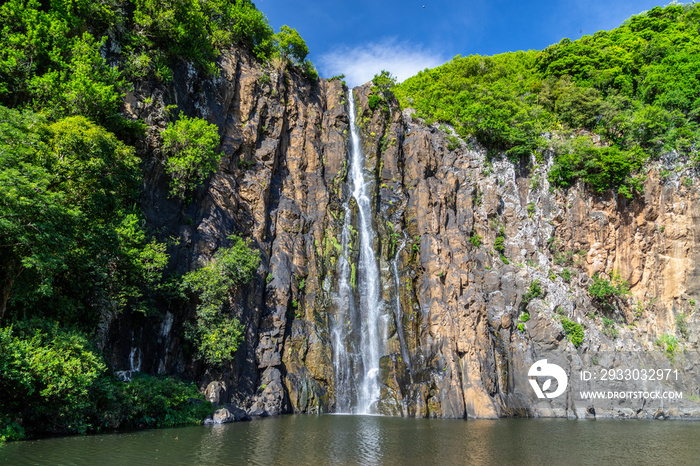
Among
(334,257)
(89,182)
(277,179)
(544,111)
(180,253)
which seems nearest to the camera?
(89,182)

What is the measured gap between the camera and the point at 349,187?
37.9 m

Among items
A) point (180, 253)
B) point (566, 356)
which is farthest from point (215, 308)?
point (566, 356)

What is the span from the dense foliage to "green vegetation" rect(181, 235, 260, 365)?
27248 mm

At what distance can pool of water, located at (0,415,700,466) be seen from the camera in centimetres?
1314

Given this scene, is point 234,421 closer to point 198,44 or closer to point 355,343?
point 355,343

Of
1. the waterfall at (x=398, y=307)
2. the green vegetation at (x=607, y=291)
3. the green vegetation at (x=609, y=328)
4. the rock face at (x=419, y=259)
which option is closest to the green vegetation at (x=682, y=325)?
the rock face at (x=419, y=259)

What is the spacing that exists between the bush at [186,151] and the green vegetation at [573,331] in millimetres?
28295

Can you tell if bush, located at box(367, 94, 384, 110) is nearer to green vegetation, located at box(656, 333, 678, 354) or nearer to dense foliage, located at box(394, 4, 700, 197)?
dense foliage, located at box(394, 4, 700, 197)

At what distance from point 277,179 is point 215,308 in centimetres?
1489

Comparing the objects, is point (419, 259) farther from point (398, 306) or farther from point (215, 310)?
point (215, 310)

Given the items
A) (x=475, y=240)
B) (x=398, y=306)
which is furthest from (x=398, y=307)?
(x=475, y=240)

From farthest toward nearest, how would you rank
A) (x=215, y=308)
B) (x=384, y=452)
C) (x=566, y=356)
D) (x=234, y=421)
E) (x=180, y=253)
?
1. (x=566, y=356)
2. (x=180, y=253)
3. (x=215, y=308)
4. (x=234, y=421)
5. (x=384, y=452)

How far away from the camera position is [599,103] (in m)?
39.9

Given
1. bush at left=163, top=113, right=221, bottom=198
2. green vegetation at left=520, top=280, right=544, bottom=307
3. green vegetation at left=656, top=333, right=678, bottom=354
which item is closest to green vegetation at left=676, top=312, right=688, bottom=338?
green vegetation at left=656, top=333, right=678, bottom=354
